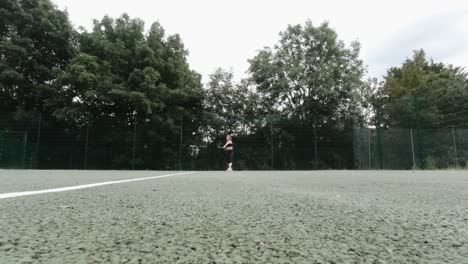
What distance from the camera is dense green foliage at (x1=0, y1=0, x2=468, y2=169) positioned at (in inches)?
582

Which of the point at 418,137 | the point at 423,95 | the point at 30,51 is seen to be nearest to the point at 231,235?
the point at 418,137

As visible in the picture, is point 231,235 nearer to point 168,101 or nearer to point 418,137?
point 418,137

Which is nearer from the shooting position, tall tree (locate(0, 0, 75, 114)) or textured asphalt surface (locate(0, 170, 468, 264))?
textured asphalt surface (locate(0, 170, 468, 264))

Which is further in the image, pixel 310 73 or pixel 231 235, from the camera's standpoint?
pixel 310 73

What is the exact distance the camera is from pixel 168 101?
1783 centimetres

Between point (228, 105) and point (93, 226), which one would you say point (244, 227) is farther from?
point (228, 105)

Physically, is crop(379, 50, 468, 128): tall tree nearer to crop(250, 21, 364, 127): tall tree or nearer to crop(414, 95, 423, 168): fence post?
crop(414, 95, 423, 168): fence post

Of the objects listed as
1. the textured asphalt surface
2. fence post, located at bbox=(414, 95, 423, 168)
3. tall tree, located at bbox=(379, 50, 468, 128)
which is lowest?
the textured asphalt surface

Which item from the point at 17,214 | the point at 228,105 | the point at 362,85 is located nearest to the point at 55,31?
the point at 228,105

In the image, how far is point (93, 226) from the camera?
1.08 meters

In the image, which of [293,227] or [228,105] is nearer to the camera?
[293,227]

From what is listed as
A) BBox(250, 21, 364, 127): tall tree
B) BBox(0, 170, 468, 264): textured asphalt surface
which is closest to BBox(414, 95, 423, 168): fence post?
BBox(250, 21, 364, 127): tall tree

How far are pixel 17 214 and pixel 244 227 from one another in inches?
38.0

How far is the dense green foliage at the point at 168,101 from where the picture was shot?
48.5ft
